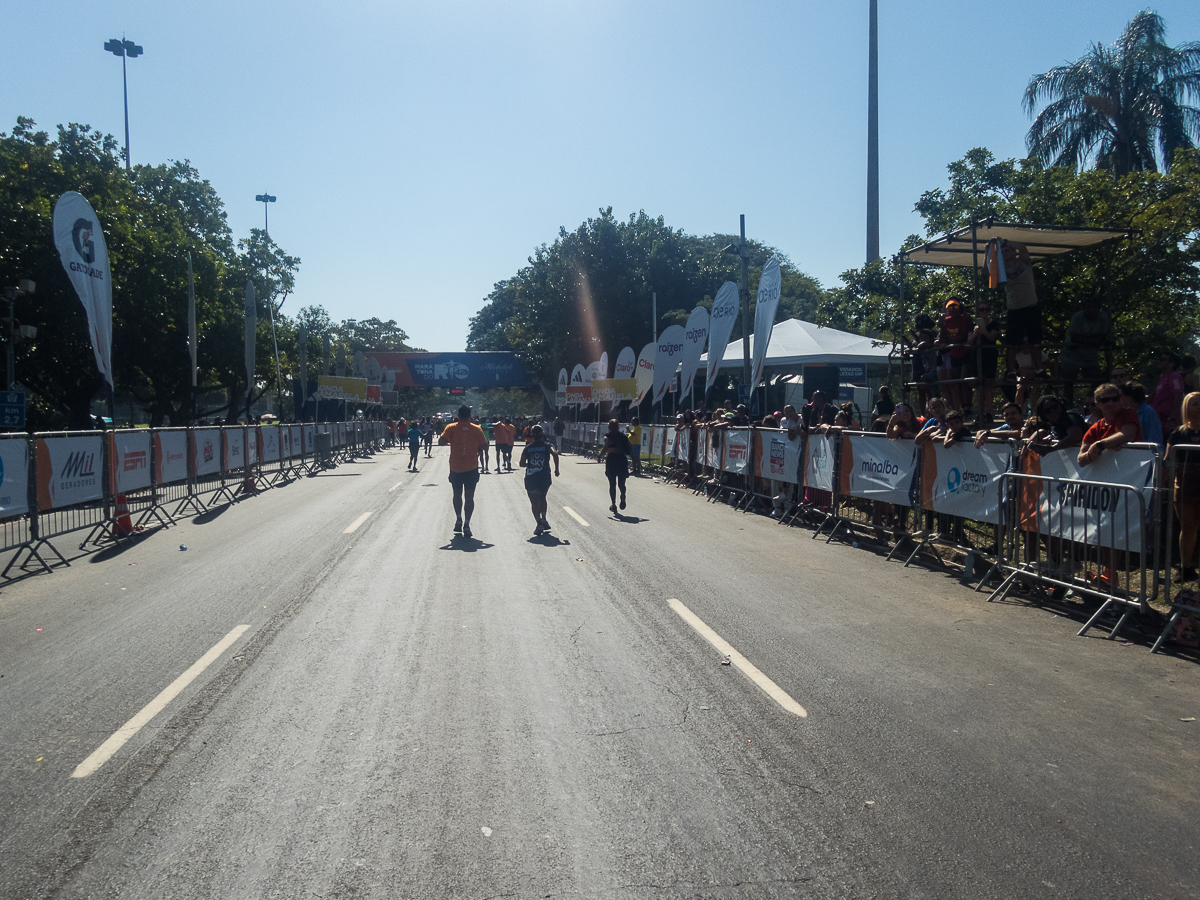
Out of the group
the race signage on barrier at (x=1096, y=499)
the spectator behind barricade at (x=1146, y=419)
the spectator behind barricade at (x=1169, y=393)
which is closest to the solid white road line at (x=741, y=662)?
the race signage on barrier at (x=1096, y=499)

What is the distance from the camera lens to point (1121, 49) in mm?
26359

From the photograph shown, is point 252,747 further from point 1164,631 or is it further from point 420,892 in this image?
point 1164,631

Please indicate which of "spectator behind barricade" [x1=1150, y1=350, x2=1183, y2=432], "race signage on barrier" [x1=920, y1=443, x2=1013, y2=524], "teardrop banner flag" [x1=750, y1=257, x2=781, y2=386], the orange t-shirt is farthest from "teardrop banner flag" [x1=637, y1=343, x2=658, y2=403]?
"spectator behind barricade" [x1=1150, y1=350, x2=1183, y2=432]

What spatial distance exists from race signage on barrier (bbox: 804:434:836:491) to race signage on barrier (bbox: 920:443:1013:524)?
2564 millimetres

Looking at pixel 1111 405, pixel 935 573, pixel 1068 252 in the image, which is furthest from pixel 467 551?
pixel 1068 252

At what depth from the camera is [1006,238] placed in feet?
43.6

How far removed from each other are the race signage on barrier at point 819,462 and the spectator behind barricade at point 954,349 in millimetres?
2101

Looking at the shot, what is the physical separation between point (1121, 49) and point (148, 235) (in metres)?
33.5

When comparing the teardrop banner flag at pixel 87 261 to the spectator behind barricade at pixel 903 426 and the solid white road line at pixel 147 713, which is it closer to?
the solid white road line at pixel 147 713

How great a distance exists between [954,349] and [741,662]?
344 inches

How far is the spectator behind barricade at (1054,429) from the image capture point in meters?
8.02

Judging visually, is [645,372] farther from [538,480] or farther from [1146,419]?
[1146,419]

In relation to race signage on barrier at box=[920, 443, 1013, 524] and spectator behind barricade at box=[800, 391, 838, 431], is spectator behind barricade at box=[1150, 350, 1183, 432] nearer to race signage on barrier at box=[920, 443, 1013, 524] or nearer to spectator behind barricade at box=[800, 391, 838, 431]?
race signage on barrier at box=[920, 443, 1013, 524]

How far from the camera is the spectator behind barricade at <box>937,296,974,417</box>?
12977mm
